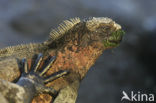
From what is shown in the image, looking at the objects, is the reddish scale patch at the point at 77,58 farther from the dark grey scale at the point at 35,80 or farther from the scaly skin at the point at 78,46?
the dark grey scale at the point at 35,80

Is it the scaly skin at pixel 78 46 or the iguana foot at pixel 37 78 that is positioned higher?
the scaly skin at pixel 78 46

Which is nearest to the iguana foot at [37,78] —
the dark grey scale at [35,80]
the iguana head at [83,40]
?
the dark grey scale at [35,80]

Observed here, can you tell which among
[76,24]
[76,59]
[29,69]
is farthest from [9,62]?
[76,24]

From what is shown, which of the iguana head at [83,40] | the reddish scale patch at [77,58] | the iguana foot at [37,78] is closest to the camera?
the iguana foot at [37,78]

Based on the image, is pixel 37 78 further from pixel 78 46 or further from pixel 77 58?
pixel 78 46

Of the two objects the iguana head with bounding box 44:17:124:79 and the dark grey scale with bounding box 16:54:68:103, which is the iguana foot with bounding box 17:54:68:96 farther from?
the iguana head with bounding box 44:17:124:79

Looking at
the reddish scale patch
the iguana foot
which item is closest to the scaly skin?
the reddish scale patch

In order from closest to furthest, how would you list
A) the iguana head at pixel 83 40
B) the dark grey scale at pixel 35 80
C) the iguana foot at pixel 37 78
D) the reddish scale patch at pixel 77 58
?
the dark grey scale at pixel 35 80, the iguana foot at pixel 37 78, the reddish scale patch at pixel 77 58, the iguana head at pixel 83 40
